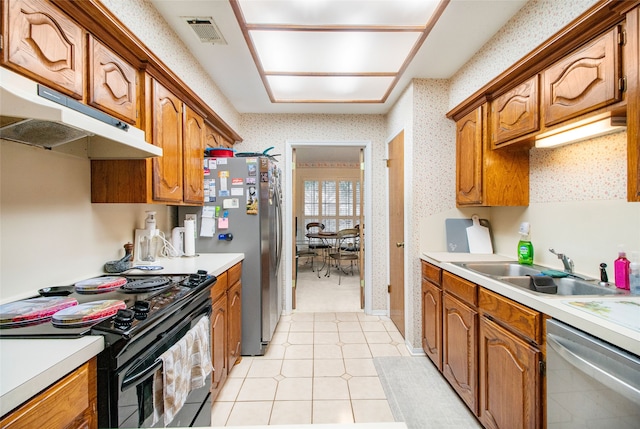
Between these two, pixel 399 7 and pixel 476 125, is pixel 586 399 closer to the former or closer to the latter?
pixel 476 125

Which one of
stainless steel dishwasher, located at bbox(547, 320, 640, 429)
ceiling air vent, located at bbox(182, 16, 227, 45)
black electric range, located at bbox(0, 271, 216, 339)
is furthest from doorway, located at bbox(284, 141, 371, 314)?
stainless steel dishwasher, located at bbox(547, 320, 640, 429)

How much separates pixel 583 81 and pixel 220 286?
7.35ft

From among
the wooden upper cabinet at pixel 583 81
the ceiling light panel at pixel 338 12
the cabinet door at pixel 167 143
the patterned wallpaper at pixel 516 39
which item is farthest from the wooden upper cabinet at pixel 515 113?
the cabinet door at pixel 167 143

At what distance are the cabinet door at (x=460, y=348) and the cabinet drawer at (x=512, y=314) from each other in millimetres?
145

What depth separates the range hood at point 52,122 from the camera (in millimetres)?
800

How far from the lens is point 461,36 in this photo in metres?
1.90

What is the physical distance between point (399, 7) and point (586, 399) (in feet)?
6.69

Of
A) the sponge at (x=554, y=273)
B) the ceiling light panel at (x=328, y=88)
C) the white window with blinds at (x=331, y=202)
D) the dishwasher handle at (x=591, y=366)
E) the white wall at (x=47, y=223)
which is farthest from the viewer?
the white window with blinds at (x=331, y=202)

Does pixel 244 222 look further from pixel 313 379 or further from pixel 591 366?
pixel 591 366

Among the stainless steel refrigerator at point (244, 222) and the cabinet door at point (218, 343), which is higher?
the stainless steel refrigerator at point (244, 222)

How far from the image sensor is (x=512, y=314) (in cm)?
128

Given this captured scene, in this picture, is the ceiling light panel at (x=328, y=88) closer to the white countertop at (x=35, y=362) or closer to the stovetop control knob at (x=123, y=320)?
the stovetop control knob at (x=123, y=320)

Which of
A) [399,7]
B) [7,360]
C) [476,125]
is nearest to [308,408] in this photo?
[7,360]

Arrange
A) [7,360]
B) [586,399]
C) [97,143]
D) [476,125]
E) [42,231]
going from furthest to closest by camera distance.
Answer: [476,125] → [97,143] → [42,231] → [586,399] → [7,360]
